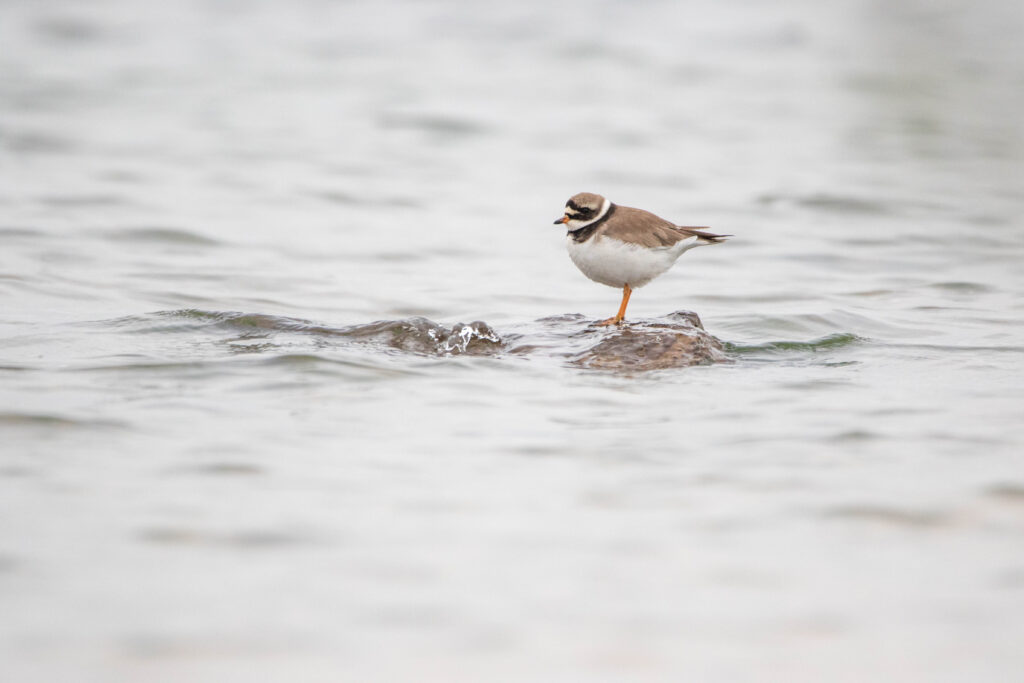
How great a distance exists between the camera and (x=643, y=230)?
9047 mm

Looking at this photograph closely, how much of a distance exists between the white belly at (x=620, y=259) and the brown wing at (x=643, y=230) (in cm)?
5

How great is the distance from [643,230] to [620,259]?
34cm

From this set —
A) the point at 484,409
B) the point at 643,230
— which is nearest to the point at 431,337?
the point at 484,409

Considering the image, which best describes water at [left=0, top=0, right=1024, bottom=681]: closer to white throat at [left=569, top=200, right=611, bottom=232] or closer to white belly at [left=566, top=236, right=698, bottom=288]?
white belly at [left=566, top=236, right=698, bottom=288]

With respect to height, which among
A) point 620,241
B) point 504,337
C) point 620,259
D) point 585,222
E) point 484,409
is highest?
point 585,222

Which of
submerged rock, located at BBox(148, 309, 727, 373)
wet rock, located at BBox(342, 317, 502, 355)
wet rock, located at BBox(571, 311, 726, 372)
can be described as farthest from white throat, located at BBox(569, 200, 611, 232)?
wet rock, located at BBox(342, 317, 502, 355)

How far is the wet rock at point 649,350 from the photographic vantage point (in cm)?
838

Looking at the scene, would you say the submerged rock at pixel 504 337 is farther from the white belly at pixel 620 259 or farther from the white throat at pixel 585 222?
the white throat at pixel 585 222

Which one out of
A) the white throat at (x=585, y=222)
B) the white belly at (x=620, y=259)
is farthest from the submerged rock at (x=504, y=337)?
the white throat at (x=585, y=222)

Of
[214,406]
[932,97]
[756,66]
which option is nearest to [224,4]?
[756,66]

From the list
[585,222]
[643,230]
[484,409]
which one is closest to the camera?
[484,409]

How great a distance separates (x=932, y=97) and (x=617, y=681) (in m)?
21.3

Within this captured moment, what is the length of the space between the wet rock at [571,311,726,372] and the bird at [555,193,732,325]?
428mm

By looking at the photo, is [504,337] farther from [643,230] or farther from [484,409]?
[484,409]
